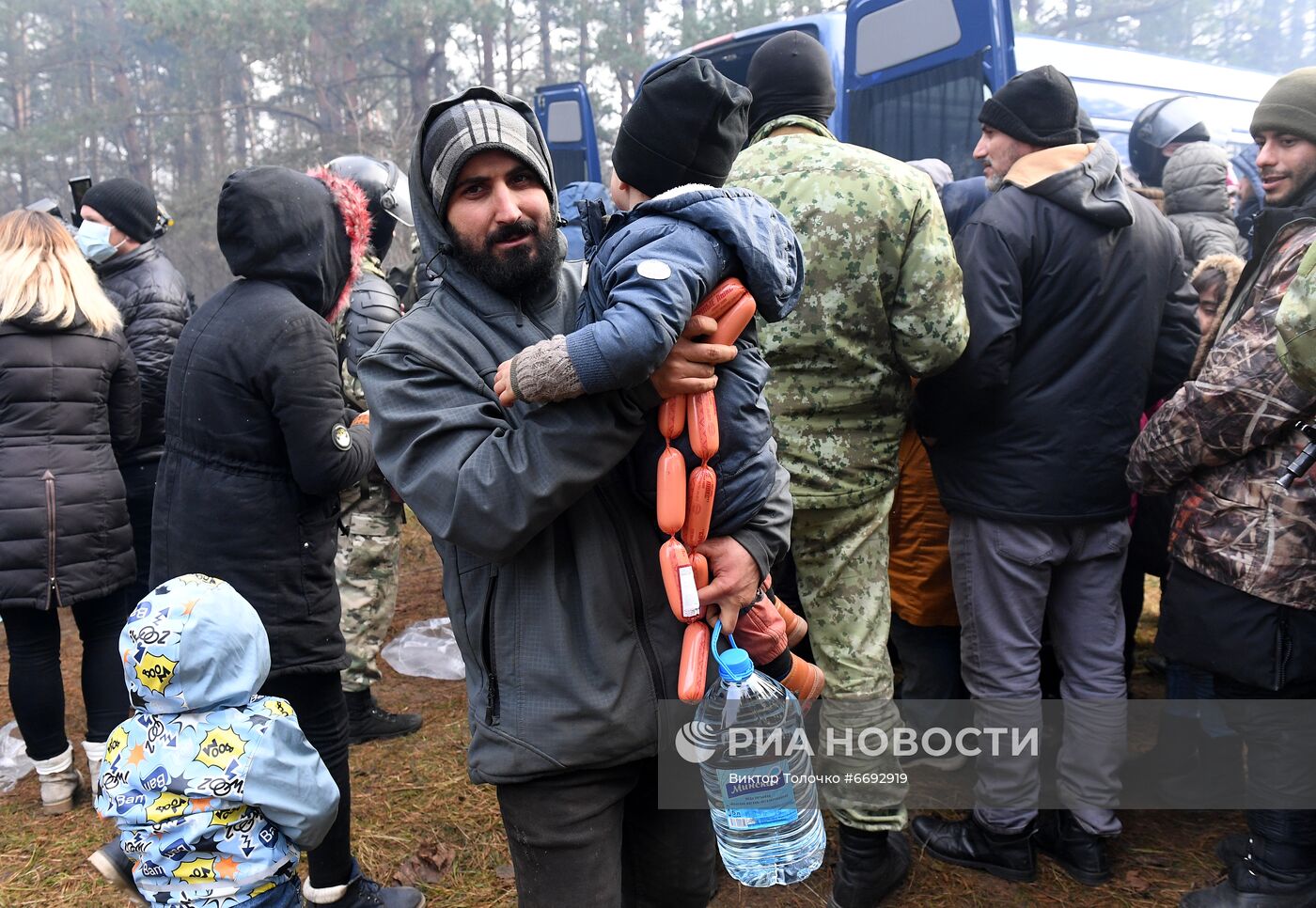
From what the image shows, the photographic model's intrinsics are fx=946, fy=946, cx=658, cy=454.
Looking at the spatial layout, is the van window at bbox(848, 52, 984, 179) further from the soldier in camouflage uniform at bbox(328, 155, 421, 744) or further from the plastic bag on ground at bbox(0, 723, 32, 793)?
the plastic bag on ground at bbox(0, 723, 32, 793)

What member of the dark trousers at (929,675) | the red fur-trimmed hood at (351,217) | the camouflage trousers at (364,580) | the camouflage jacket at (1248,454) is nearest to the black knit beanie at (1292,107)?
the camouflage jacket at (1248,454)

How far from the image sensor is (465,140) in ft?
5.94

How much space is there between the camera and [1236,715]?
2.75 metres

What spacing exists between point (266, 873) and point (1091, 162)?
9.95ft

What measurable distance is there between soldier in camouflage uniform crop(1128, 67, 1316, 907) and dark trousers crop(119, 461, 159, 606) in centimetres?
409

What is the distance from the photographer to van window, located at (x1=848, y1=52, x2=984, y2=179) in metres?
5.59

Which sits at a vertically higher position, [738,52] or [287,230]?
[738,52]

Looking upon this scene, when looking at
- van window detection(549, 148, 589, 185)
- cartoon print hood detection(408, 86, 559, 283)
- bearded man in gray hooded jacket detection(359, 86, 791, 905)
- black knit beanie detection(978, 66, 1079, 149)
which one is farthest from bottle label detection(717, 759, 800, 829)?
van window detection(549, 148, 589, 185)

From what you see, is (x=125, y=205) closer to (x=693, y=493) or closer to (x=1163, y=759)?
(x=693, y=493)

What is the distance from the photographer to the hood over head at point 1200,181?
4.97 meters

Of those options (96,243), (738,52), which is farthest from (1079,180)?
(738,52)

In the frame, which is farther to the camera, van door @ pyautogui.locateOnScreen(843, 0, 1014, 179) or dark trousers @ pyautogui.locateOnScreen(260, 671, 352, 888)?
van door @ pyautogui.locateOnScreen(843, 0, 1014, 179)

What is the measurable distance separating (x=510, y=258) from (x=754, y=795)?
1.29 metres

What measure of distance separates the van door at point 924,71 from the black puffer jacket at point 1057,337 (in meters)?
2.66
